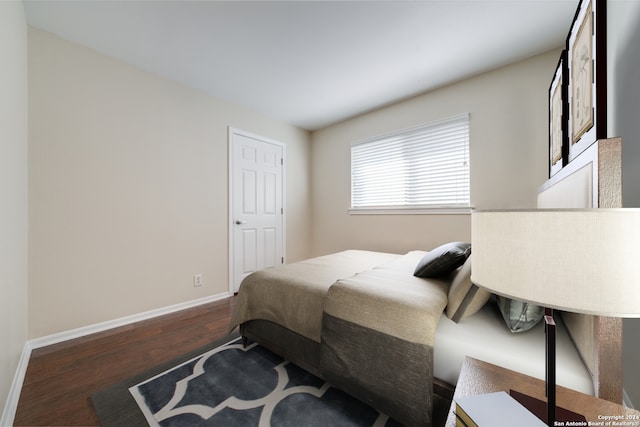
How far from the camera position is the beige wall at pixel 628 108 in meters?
1.01

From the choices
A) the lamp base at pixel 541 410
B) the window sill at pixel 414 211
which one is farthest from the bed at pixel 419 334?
the window sill at pixel 414 211

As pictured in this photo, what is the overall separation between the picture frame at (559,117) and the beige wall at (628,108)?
29 centimetres

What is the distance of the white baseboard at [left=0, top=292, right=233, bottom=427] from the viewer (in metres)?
1.29

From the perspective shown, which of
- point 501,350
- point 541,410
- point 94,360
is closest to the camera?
point 541,410

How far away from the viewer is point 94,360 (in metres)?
1.78

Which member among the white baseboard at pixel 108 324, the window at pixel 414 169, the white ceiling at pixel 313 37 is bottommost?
the white baseboard at pixel 108 324

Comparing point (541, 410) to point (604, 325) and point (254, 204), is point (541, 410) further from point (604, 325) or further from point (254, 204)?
point (254, 204)

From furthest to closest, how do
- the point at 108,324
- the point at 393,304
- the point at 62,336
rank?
the point at 108,324, the point at 62,336, the point at 393,304

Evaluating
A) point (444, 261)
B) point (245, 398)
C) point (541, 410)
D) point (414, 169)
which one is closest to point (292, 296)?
point (245, 398)

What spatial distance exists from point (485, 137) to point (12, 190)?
380 cm

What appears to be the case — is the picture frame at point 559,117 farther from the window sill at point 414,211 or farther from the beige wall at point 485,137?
the window sill at point 414,211

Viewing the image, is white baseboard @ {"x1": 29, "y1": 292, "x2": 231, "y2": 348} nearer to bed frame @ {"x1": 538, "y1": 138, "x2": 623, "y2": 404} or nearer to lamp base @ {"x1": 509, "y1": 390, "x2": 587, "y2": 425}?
lamp base @ {"x1": 509, "y1": 390, "x2": 587, "y2": 425}

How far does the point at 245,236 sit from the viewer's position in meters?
3.42

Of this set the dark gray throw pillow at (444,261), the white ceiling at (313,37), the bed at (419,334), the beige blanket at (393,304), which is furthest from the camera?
the white ceiling at (313,37)
